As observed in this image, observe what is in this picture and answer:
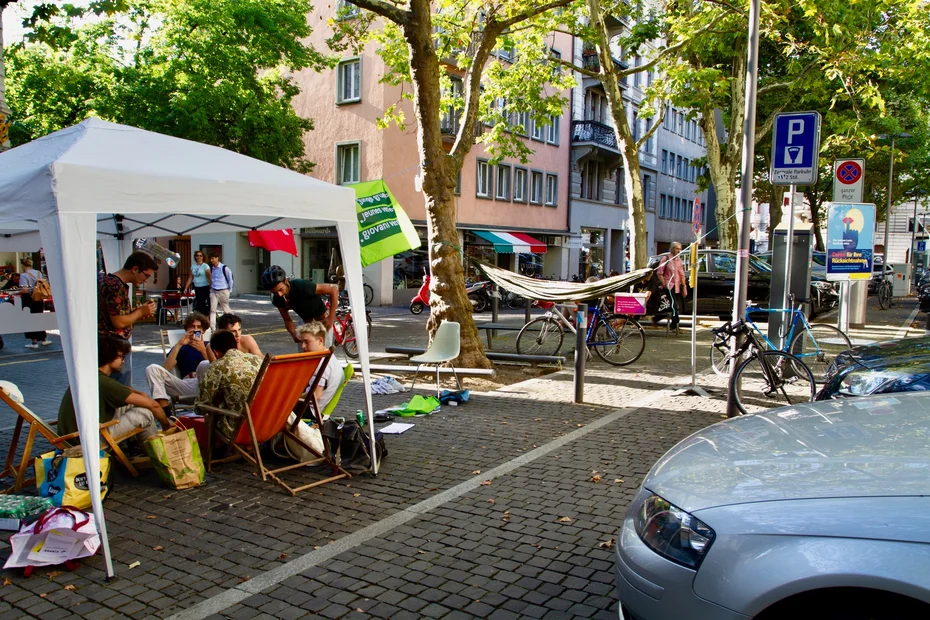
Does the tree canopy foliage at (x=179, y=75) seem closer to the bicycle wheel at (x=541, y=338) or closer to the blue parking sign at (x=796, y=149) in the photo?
the bicycle wheel at (x=541, y=338)

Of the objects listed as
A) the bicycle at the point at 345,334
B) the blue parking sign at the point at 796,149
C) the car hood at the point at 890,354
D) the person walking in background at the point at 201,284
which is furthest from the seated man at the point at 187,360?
the person walking in background at the point at 201,284

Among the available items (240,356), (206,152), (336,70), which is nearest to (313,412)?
(240,356)

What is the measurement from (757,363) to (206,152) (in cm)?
603

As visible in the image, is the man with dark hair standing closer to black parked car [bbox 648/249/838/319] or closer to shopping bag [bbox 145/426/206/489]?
shopping bag [bbox 145/426/206/489]

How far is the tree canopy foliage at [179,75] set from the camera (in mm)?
20906

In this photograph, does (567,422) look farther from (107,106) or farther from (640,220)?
(107,106)

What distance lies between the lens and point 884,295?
26891 mm

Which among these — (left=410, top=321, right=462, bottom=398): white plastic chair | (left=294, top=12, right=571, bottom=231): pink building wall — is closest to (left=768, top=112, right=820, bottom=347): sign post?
(left=410, top=321, right=462, bottom=398): white plastic chair

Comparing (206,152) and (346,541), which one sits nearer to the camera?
(346,541)

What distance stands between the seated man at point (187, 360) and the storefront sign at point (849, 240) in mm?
11341

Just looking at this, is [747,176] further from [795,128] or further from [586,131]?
[586,131]

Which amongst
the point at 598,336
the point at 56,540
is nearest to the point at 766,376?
the point at 598,336

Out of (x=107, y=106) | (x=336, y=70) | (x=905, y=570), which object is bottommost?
(x=905, y=570)

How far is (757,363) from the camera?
819cm
